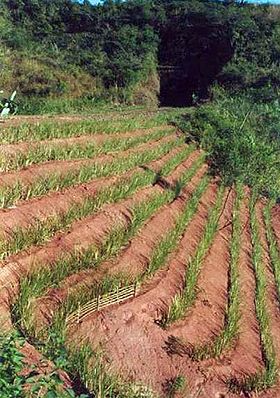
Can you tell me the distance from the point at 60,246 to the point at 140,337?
60.0 inches

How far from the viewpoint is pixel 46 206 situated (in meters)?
7.79

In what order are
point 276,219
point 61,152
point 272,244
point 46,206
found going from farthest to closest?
1. point 276,219
2. point 272,244
3. point 61,152
4. point 46,206

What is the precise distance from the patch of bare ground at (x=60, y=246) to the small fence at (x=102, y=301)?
2.15 feet

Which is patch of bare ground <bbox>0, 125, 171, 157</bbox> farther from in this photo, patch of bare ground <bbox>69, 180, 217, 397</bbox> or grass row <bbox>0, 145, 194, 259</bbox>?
patch of bare ground <bbox>69, 180, 217, 397</bbox>

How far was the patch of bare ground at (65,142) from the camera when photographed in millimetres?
8938

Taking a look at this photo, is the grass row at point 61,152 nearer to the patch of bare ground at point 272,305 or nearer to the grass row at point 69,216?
the grass row at point 69,216

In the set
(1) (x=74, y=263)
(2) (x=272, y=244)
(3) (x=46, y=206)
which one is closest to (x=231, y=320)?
(1) (x=74, y=263)

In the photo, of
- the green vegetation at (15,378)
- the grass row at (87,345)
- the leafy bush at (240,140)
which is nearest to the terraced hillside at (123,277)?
the grass row at (87,345)

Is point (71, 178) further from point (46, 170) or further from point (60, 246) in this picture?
point (60, 246)

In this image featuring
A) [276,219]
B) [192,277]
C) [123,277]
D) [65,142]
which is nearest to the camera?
[123,277]

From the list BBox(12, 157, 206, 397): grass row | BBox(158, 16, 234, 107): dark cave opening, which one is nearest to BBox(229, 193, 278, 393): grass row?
BBox(12, 157, 206, 397): grass row

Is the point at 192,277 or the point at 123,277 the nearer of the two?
the point at 123,277

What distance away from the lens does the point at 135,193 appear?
10.4 metres

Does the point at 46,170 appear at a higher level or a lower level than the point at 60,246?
higher
